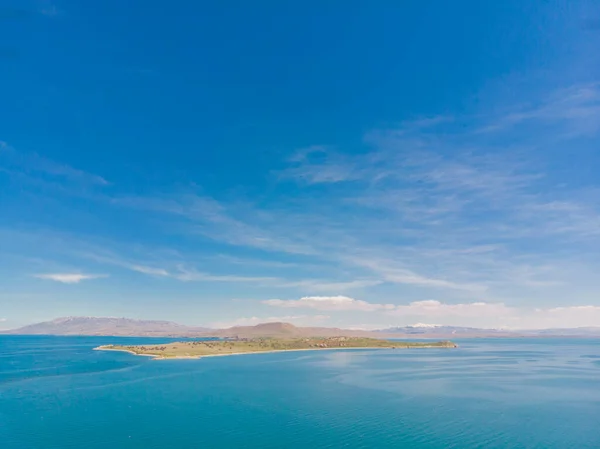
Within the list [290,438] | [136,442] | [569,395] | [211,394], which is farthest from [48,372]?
[569,395]

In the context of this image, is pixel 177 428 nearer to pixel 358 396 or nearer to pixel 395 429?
pixel 395 429

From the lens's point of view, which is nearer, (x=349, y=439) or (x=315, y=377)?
(x=349, y=439)

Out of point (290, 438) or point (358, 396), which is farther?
point (358, 396)

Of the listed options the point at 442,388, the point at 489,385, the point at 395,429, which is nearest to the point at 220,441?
the point at 395,429

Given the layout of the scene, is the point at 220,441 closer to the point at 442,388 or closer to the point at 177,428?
the point at 177,428

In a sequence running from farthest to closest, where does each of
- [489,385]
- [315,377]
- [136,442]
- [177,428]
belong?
[315,377] < [489,385] < [177,428] < [136,442]

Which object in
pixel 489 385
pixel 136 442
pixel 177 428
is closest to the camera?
pixel 136 442
